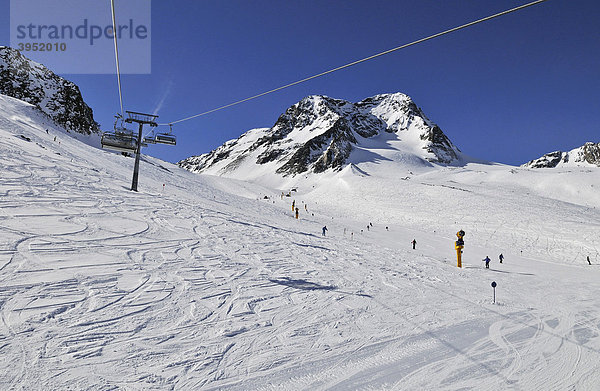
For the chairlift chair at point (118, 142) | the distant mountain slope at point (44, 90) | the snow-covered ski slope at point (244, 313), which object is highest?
the distant mountain slope at point (44, 90)

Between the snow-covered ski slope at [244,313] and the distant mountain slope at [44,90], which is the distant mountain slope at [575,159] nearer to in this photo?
the snow-covered ski slope at [244,313]

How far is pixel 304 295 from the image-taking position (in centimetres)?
677

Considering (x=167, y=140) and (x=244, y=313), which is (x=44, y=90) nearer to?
(x=167, y=140)

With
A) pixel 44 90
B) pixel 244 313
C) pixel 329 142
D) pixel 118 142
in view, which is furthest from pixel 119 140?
pixel 329 142

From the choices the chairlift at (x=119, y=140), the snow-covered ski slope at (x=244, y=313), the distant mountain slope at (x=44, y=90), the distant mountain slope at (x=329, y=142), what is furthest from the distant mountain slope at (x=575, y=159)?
the distant mountain slope at (x=44, y=90)

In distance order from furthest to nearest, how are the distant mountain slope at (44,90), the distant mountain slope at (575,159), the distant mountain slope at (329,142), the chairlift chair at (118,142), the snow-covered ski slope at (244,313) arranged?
the distant mountain slope at (575,159)
the distant mountain slope at (329,142)
the distant mountain slope at (44,90)
the chairlift chair at (118,142)
the snow-covered ski slope at (244,313)

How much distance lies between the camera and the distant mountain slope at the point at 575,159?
171375 millimetres

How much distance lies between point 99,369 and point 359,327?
14.2 ft

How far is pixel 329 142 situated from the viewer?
443 feet

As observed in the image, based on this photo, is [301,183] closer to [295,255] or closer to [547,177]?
[547,177]

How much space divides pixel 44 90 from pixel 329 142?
106m

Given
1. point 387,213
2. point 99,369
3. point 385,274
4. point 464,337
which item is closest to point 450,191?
point 387,213

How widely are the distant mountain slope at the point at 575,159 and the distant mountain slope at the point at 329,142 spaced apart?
8601cm

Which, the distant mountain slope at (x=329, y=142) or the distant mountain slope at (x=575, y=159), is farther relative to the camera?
the distant mountain slope at (x=575, y=159)
